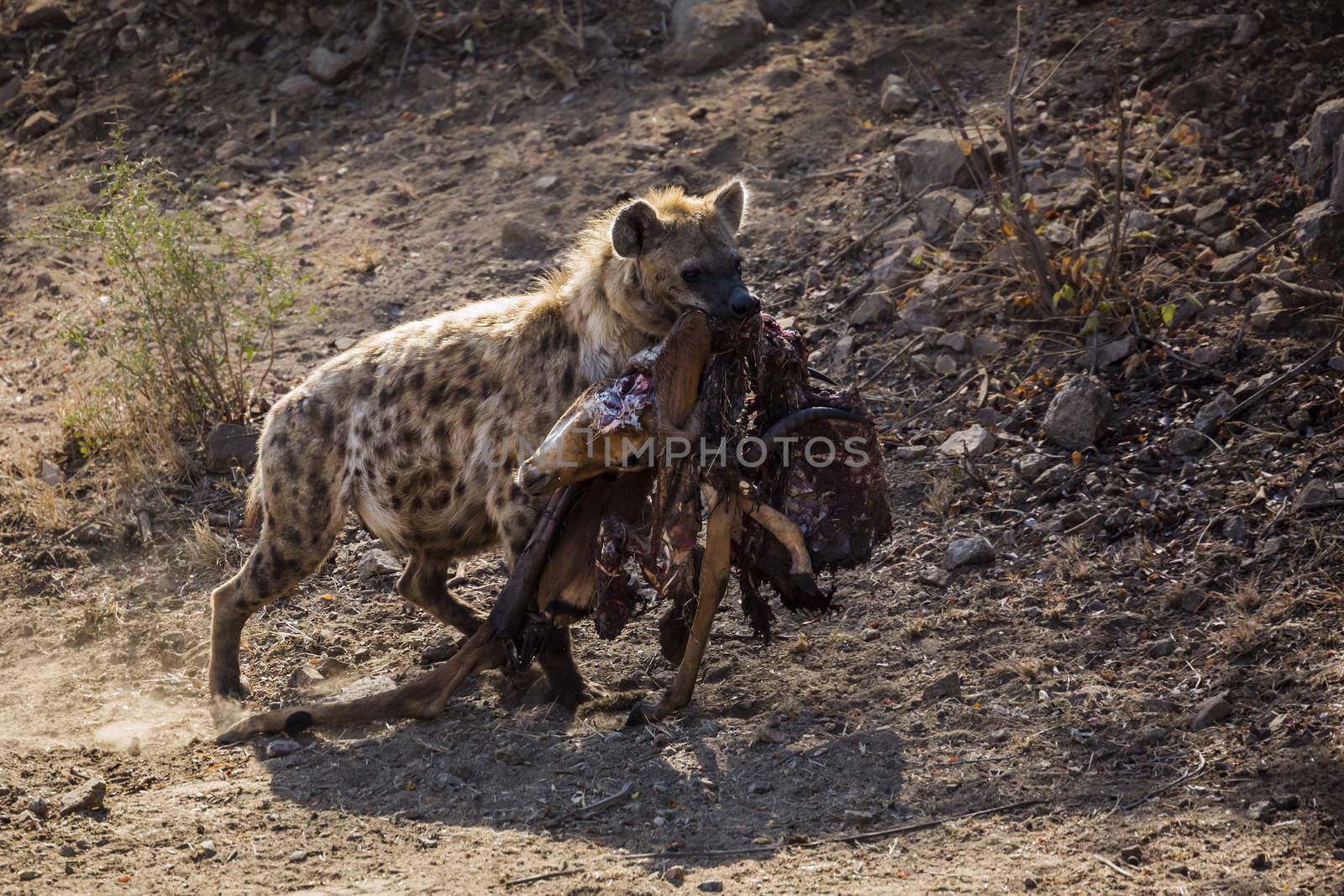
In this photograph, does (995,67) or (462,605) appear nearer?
(462,605)

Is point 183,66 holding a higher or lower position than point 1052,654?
higher

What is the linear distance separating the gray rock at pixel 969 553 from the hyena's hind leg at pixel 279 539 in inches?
91.9

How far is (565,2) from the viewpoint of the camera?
9.64 meters

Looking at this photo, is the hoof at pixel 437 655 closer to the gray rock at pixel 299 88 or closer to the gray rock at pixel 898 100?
the gray rock at pixel 898 100

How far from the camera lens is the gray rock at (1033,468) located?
5570mm

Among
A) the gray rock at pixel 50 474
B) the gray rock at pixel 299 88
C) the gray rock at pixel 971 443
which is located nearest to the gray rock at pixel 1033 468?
the gray rock at pixel 971 443

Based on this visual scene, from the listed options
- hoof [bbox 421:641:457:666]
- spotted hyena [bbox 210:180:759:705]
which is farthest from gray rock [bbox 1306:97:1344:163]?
hoof [bbox 421:641:457:666]

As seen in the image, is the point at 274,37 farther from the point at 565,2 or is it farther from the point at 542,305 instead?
the point at 542,305

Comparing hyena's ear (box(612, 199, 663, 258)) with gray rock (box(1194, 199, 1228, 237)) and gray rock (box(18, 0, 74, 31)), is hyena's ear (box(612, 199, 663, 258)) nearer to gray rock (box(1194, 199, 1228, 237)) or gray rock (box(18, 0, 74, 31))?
gray rock (box(1194, 199, 1228, 237))

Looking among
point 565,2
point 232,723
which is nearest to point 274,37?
point 565,2

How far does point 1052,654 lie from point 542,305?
2.17 metres

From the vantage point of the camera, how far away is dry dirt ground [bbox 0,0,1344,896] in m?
→ 3.75

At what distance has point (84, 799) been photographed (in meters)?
4.16

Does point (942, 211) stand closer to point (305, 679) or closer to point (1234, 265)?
point (1234, 265)
